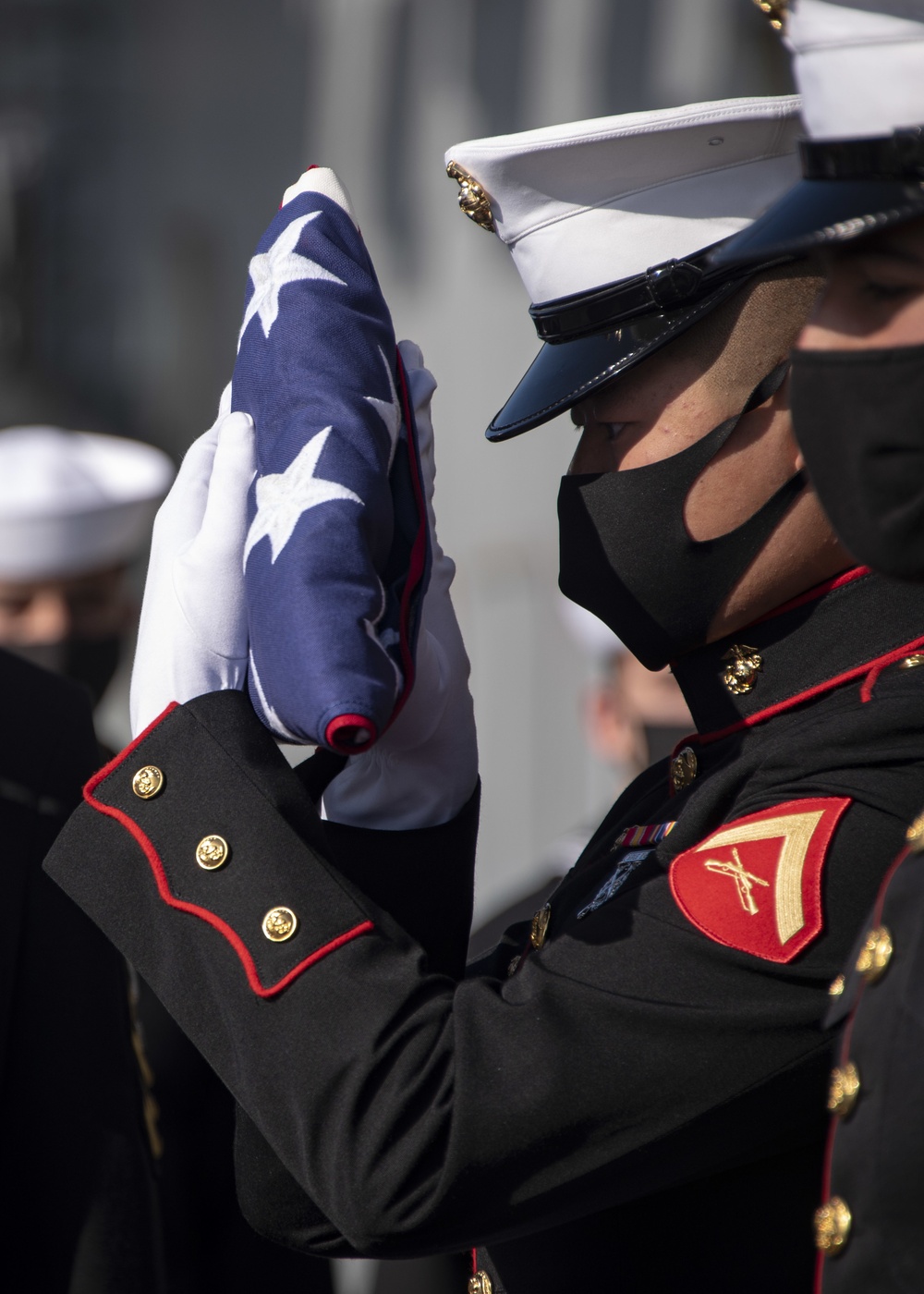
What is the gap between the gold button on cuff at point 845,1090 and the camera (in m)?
1.10

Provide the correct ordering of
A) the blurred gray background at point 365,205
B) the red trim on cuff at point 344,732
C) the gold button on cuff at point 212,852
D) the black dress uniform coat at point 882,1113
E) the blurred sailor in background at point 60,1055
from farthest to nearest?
the blurred gray background at point 365,205, the blurred sailor in background at point 60,1055, the gold button on cuff at point 212,852, the red trim on cuff at point 344,732, the black dress uniform coat at point 882,1113

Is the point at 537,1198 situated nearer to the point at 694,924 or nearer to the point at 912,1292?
the point at 694,924

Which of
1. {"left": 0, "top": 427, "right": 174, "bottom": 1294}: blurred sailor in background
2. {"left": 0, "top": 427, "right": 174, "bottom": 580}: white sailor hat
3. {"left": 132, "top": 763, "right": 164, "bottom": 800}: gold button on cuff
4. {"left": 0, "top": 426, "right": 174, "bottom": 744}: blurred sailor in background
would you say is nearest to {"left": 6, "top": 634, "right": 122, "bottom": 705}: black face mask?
{"left": 0, "top": 426, "right": 174, "bottom": 744}: blurred sailor in background

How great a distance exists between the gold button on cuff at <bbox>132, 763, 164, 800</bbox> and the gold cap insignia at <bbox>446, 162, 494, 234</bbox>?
34.3 inches

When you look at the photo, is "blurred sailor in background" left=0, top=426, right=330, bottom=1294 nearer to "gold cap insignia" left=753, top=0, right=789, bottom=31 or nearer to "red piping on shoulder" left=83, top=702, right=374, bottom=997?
"red piping on shoulder" left=83, top=702, right=374, bottom=997

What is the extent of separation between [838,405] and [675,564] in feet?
1.63

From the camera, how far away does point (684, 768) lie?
5.69 ft

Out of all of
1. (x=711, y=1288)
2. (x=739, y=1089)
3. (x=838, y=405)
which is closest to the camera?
(x=838, y=405)

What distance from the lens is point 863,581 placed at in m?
1.62

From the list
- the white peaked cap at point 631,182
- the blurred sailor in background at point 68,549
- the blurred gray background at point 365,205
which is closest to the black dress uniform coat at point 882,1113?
the white peaked cap at point 631,182

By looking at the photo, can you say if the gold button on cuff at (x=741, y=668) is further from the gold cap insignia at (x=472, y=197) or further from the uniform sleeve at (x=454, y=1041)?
the gold cap insignia at (x=472, y=197)

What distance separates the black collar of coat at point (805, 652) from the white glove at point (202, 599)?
1.75 feet

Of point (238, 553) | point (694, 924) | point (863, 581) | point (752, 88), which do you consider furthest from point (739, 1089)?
point (752, 88)

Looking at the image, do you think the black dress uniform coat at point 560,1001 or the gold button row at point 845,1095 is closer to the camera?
the gold button row at point 845,1095
